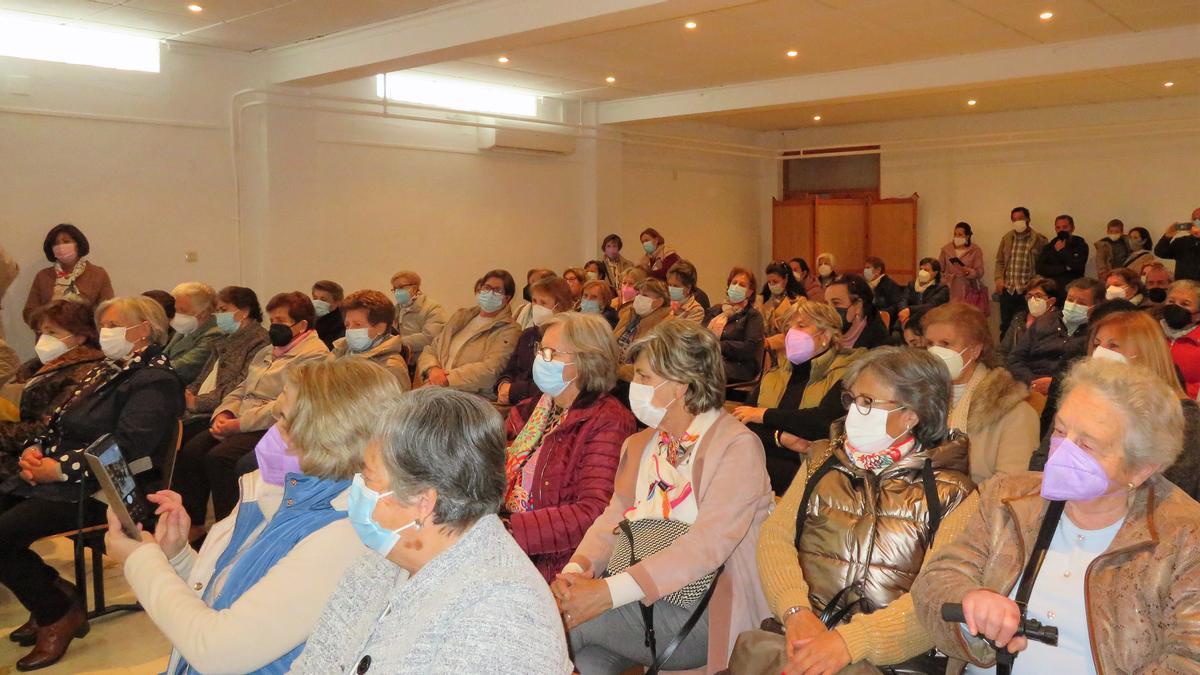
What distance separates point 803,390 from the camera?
Result: 13.2 ft

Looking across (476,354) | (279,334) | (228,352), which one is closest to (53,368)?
(279,334)

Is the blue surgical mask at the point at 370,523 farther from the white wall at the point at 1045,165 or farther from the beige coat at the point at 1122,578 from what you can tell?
the white wall at the point at 1045,165

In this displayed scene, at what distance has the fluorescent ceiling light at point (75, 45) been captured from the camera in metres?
6.95

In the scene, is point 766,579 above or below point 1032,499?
below

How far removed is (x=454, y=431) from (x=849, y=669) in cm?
104

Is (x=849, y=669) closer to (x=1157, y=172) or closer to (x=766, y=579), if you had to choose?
(x=766, y=579)

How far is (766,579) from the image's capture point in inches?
91.9

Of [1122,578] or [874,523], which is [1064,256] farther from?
[1122,578]

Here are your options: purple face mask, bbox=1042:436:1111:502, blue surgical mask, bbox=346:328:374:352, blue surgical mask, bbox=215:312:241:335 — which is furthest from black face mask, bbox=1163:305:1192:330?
blue surgical mask, bbox=215:312:241:335

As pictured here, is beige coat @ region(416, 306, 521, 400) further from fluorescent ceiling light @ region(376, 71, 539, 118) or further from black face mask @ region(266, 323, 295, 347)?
fluorescent ceiling light @ region(376, 71, 539, 118)

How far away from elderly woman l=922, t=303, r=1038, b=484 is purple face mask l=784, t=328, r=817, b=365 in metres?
0.61

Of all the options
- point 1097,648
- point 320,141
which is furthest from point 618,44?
point 1097,648

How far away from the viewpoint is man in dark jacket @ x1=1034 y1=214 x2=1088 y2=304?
11.0m

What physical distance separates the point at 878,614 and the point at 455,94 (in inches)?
339
